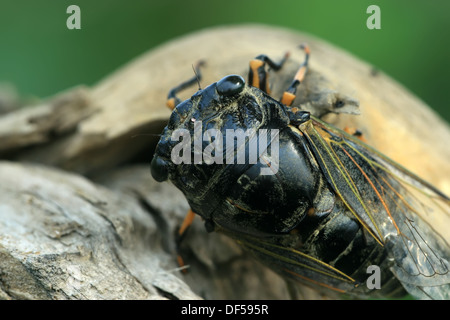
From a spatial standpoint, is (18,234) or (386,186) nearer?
(18,234)

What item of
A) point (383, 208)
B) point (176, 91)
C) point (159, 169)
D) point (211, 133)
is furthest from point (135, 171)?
point (383, 208)

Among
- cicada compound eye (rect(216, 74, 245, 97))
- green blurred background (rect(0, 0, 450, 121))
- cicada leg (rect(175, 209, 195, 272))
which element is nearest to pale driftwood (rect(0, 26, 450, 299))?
cicada leg (rect(175, 209, 195, 272))

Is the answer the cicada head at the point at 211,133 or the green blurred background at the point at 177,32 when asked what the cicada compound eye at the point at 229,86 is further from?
the green blurred background at the point at 177,32

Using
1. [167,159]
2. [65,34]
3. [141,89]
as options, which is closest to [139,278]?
[167,159]

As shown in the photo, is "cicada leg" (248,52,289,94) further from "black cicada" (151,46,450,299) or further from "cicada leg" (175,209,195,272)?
"cicada leg" (175,209,195,272)
